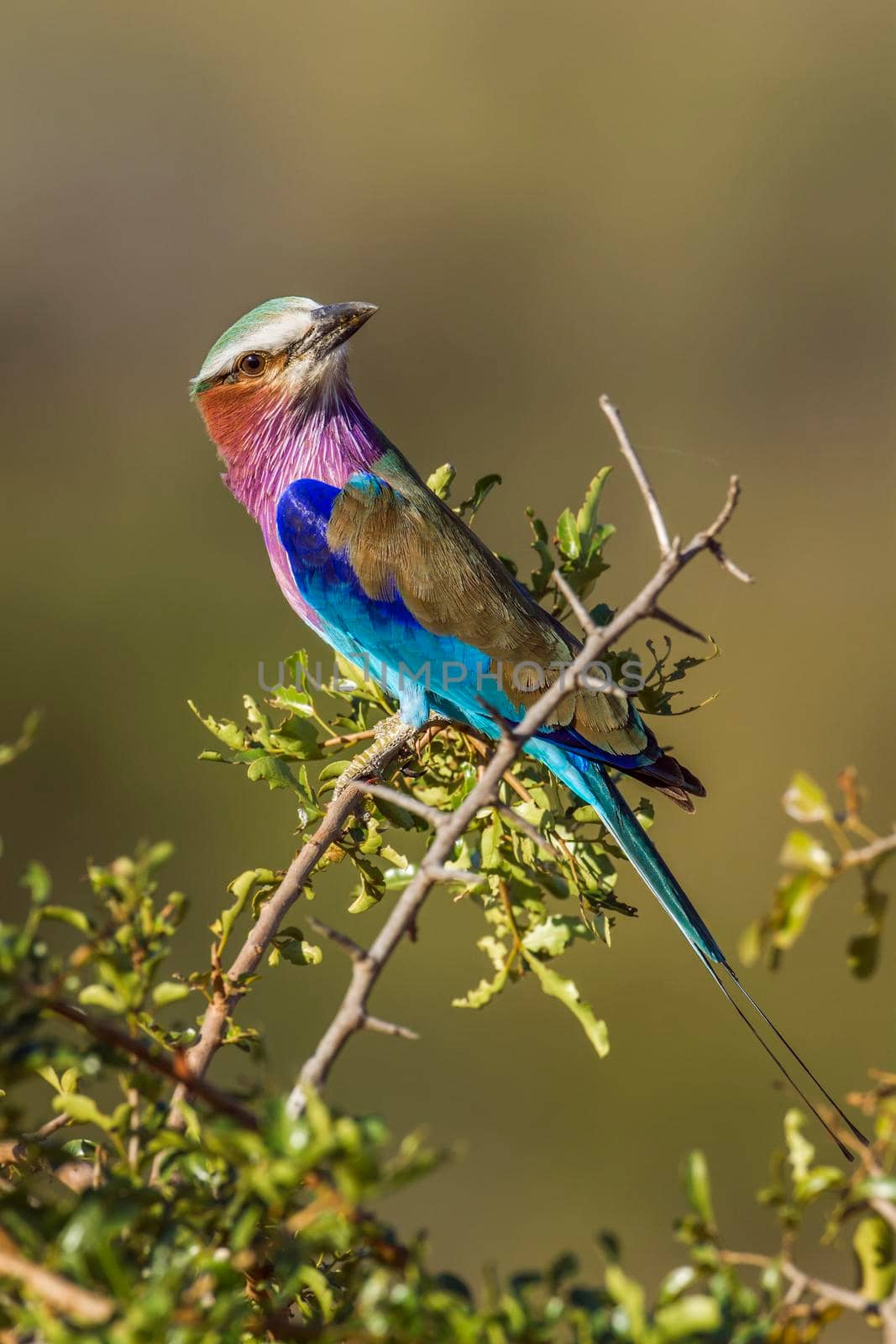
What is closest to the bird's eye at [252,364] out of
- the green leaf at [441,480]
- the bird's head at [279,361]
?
the bird's head at [279,361]

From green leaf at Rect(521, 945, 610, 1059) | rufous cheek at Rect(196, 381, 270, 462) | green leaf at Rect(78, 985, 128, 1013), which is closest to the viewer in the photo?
green leaf at Rect(78, 985, 128, 1013)

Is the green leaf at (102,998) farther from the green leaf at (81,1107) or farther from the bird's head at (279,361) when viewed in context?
the bird's head at (279,361)

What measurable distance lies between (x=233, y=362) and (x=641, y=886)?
2654 mm

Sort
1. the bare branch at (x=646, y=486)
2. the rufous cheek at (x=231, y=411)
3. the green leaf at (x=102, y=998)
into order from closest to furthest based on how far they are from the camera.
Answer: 1. the green leaf at (x=102, y=998)
2. the bare branch at (x=646, y=486)
3. the rufous cheek at (x=231, y=411)

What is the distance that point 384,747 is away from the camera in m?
2.55

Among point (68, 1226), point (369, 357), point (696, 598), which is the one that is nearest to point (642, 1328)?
point (68, 1226)

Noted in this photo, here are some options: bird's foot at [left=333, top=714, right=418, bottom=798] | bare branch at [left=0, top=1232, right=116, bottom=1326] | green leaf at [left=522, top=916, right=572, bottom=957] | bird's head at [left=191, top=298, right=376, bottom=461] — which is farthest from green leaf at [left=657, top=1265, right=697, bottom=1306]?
bird's head at [left=191, top=298, right=376, bottom=461]

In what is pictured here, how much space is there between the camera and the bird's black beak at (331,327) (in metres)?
2.98

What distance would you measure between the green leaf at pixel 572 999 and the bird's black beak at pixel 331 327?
1.65 meters

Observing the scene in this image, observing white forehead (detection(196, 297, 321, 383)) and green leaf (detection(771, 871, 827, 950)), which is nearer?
green leaf (detection(771, 871, 827, 950))

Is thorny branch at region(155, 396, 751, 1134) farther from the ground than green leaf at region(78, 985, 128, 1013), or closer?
farther from the ground

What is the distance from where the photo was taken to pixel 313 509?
2945 millimetres

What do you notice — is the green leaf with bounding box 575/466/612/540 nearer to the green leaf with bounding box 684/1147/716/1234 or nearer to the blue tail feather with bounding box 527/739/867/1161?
the blue tail feather with bounding box 527/739/867/1161

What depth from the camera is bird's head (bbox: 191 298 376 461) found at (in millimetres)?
3002
